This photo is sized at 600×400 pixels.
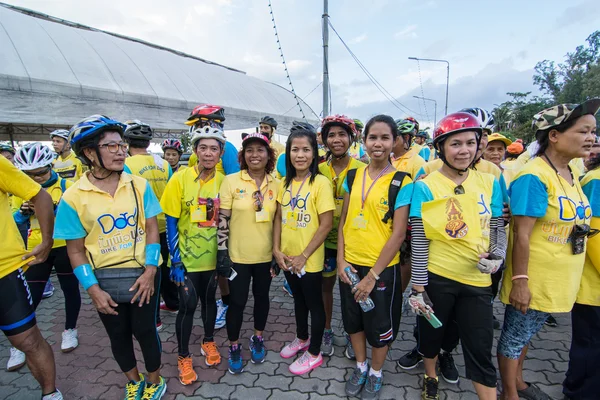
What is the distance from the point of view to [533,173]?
2148 mm

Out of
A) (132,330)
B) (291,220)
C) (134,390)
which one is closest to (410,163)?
(291,220)

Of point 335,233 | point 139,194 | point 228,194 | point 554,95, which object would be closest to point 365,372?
point 335,233

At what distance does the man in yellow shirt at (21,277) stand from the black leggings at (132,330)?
23.8 inches

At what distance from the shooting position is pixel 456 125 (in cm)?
215

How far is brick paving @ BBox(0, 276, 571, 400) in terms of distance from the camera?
266 cm

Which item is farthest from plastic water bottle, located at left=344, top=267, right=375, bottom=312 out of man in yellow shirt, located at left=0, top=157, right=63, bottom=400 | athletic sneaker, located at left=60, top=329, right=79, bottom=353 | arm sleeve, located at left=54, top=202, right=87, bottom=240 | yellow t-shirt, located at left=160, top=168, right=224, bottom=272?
athletic sneaker, located at left=60, top=329, right=79, bottom=353

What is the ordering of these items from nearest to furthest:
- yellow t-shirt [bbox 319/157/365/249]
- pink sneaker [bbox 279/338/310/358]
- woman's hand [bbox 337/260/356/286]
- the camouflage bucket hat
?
the camouflage bucket hat < woman's hand [bbox 337/260/356/286] < yellow t-shirt [bbox 319/157/365/249] < pink sneaker [bbox 279/338/310/358]

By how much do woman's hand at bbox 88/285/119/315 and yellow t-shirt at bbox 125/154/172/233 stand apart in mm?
1423

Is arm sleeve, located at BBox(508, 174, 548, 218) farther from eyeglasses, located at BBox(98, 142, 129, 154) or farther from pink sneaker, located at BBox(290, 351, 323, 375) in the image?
eyeglasses, located at BBox(98, 142, 129, 154)

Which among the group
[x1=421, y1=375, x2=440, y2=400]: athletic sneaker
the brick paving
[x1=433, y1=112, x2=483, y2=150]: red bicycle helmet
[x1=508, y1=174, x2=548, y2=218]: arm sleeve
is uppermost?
[x1=433, y1=112, x2=483, y2=150]: red bicycle helmet

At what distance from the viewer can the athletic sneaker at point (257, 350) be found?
304 cm

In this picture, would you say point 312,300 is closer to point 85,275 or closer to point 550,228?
point 85,275

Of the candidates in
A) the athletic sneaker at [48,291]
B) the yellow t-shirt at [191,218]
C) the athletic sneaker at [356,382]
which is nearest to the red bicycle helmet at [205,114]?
the yellow t-shirt at [191,218]

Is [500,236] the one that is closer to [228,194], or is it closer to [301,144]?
[301,144]
